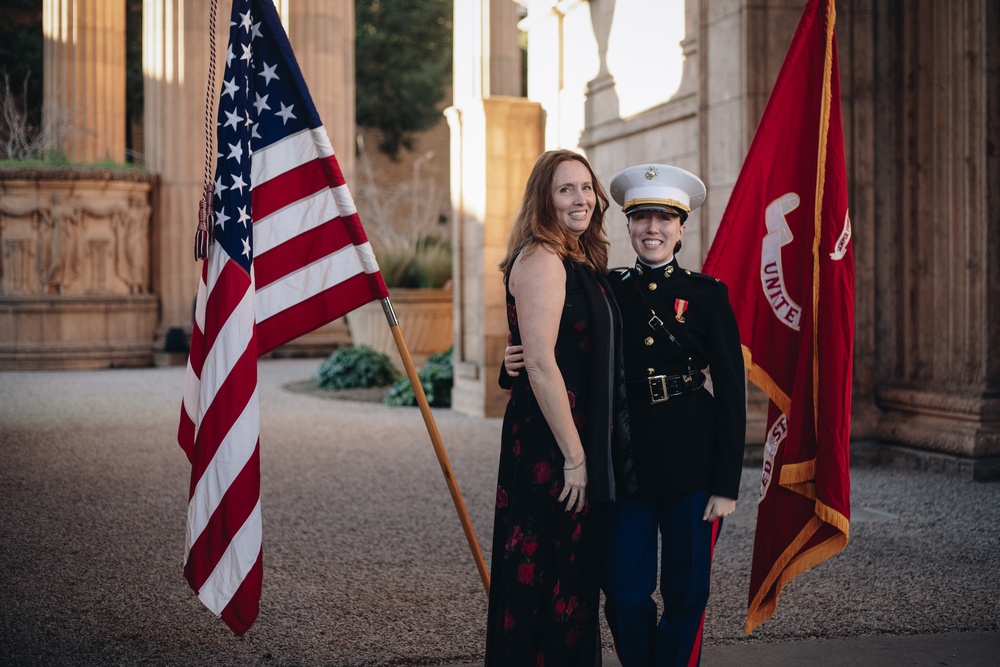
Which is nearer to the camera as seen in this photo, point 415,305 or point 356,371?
point 356,371

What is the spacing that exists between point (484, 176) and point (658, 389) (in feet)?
31.1

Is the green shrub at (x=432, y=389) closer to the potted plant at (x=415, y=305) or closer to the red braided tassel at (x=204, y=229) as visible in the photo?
the potted plant at (x=415, y=305)

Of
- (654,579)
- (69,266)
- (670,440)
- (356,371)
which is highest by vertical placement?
(69,266)

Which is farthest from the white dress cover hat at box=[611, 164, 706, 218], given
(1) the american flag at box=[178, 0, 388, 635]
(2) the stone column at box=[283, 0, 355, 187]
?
(2) the stone column at box=[283, 0, 355, 187]

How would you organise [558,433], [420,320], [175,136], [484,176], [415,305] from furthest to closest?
1. [175,136]
2. [420,320]
3. [415,305]
4. [484,176]
5. [558,433]

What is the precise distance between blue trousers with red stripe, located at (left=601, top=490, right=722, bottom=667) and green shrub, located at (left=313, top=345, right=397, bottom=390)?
12.5 m

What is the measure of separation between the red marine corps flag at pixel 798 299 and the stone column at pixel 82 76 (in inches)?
783

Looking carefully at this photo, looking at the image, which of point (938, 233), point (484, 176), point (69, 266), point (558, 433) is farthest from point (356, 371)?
point (558, 433)

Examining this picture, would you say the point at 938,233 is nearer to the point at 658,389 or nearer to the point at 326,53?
the point at 658,389

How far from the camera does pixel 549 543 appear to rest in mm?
3430

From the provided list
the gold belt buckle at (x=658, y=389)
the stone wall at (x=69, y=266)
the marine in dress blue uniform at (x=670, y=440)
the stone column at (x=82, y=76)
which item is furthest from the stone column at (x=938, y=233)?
the stone column at (x=82, y=76)

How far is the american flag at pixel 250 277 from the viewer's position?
3.82 metres

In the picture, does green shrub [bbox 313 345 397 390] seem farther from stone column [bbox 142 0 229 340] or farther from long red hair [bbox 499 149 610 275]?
long red hair [bbox 499 149 610 275]

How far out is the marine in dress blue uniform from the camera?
11.2ft
